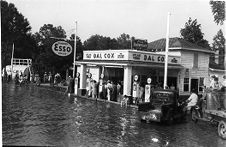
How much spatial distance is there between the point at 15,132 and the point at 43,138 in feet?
4.61

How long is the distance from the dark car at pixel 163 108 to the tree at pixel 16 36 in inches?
1297

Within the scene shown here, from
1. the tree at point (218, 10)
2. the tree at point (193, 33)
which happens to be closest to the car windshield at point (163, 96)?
the tree at point (218, 10)

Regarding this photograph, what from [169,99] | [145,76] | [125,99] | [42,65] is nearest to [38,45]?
[42,65]

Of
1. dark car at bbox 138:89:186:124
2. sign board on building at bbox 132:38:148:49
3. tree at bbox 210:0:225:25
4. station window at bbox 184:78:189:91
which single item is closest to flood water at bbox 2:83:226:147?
dark car at bbox 138:89:186:124

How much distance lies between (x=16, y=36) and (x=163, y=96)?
46.2m

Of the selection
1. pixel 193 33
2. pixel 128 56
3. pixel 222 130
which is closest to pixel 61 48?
pixel 128 56

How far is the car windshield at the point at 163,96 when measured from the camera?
15.5 metres

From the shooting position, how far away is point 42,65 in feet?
162

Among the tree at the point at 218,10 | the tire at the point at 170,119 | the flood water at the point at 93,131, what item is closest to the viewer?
the flood water at the point at 93,131

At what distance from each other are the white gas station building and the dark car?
865 centimetres

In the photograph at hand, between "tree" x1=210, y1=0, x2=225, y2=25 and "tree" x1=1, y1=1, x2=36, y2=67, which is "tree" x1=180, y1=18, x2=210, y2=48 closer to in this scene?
"tree" x1=1, y1=1, x2=36, y2=67

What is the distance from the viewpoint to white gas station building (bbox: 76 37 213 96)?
84.7 feet

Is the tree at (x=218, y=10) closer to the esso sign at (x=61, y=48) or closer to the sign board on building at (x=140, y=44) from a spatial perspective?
the sign board on building at (x=140, y=44)

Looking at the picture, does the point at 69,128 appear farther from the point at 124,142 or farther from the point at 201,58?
the point at 201,58
